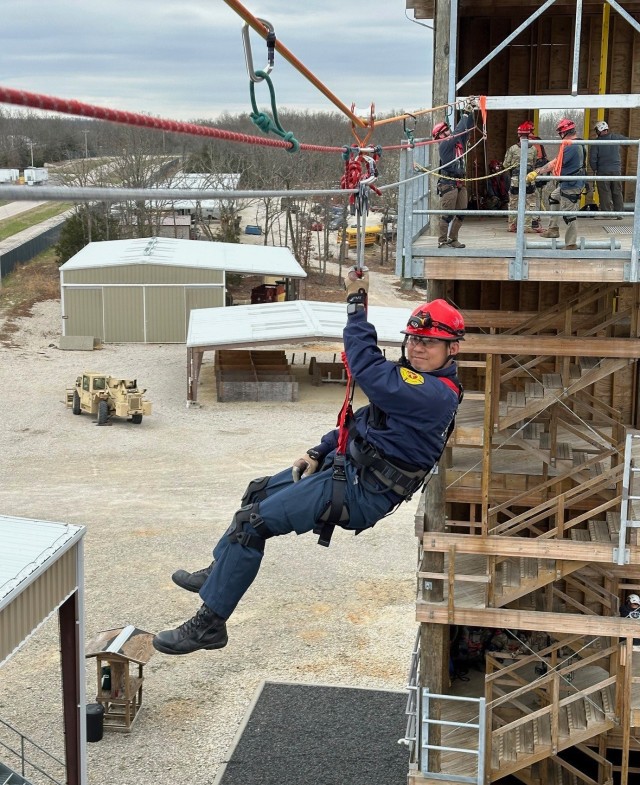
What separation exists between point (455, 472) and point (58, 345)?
36.7m

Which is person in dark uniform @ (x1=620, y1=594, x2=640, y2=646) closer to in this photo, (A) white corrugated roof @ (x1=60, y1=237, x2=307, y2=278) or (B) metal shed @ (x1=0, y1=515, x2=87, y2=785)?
(B) metal shed @ (x1=0, y1=515, x2=87, y2=785)

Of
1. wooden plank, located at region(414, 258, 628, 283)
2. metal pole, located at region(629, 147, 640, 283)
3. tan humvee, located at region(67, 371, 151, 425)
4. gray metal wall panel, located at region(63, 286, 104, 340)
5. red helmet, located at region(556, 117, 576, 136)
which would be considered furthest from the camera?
gray metal wall panel, located at region(63, 286, 104, 340)

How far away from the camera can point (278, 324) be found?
4012 cm

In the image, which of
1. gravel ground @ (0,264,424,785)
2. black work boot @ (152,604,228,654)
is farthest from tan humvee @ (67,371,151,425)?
black work boot @ (152,604,228,654)

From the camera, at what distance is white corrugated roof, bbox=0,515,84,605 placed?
1242cm

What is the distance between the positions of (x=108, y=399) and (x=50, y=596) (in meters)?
24.3

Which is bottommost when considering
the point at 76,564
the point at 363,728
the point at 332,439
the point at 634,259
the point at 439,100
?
the point at 363,728

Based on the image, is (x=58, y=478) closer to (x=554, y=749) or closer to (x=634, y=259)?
(x=554, y=749)

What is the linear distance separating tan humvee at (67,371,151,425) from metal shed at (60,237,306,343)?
11.0 meters

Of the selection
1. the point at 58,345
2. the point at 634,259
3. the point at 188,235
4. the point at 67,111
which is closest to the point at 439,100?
the point at 634,259

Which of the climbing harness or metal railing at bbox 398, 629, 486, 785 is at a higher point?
the climbing harness

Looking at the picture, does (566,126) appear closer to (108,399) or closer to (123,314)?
(108,399)

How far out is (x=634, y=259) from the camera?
36.1 ft

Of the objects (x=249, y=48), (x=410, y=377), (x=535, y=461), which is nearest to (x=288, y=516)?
(x=410, y=377)
